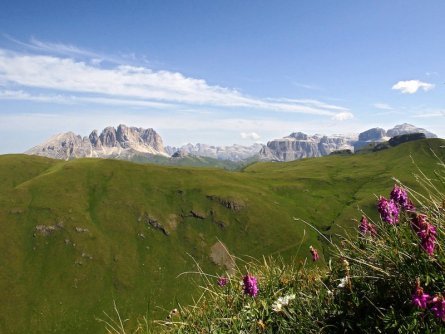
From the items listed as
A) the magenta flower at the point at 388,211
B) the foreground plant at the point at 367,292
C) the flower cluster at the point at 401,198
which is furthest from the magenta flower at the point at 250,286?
the flower cluster at the point at 401,198

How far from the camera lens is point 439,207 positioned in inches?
202

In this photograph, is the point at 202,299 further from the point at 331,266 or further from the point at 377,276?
the point at 377,276

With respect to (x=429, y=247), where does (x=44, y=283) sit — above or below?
below

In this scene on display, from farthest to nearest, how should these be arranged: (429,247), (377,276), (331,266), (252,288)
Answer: (331,266) → (252,288) → (377,276) → (429,247)

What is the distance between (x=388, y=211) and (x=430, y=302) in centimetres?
235

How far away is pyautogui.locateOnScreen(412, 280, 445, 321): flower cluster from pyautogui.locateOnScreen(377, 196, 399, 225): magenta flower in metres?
2.08

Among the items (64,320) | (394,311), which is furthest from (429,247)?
(64,320)

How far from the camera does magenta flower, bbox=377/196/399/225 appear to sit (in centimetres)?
582

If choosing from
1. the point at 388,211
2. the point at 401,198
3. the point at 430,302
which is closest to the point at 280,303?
the point at 388,211

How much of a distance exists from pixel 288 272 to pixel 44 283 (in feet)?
643

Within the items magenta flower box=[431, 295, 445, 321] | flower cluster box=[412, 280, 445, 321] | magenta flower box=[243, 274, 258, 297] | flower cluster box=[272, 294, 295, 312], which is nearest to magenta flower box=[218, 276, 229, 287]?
magenta flower box=[243, 274, 258, 297]

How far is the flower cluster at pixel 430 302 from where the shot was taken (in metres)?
3.49

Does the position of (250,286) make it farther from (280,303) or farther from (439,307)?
(439,307)

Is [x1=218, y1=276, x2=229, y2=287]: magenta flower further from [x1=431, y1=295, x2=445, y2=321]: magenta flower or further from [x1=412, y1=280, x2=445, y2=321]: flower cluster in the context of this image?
[x1=431, y1=295, x2=445, y2=321]: magenta flower
